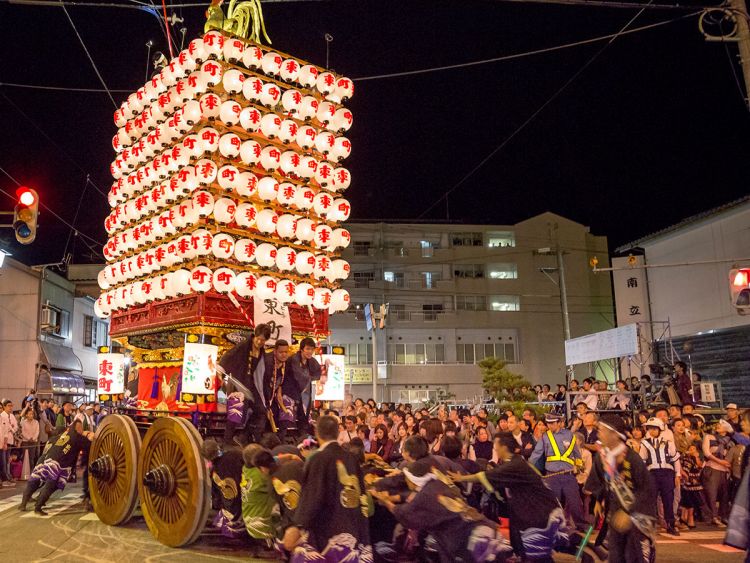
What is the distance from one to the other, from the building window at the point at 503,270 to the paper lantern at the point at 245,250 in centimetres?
3315

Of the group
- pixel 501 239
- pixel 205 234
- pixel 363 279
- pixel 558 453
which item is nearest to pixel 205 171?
pixel 205 234

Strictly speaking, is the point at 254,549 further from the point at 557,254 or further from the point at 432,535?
the point at 557,254

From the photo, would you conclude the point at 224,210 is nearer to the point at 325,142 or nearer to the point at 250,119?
the point at 250,119

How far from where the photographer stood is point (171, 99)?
33.7ft

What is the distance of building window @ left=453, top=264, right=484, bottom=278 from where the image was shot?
136ft

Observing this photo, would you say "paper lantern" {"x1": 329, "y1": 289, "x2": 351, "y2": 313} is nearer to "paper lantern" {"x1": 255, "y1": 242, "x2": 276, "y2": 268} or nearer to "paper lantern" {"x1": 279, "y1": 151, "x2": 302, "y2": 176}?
"paper lantern" {"x1": 255, "y1": 242, "x2": 276, "y2": 268}

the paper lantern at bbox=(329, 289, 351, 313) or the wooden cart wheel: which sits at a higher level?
the paper lantern at bbox=(329, 289, 351, 313)

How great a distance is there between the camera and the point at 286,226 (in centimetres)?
1023

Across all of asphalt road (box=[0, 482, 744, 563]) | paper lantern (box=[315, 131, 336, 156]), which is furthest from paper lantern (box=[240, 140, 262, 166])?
asphalt road (box=[0, 482, 744, 563])

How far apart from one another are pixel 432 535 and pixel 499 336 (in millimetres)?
36085

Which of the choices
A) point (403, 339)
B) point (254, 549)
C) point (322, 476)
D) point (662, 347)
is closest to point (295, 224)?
point (254, 549)

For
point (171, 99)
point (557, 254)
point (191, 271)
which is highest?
point (557, 254)

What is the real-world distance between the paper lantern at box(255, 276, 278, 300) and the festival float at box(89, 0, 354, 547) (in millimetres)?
26

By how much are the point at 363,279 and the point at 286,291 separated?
30.5m
